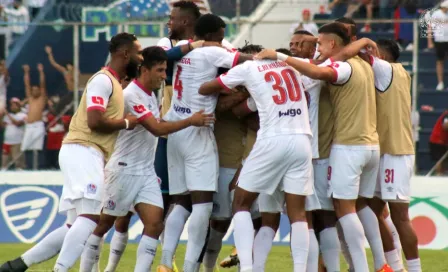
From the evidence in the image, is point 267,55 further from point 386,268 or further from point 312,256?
point 386,268

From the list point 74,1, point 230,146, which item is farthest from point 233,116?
point 74,1

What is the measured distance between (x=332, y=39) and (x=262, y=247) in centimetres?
220

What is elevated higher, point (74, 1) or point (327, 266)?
point (74, 1)

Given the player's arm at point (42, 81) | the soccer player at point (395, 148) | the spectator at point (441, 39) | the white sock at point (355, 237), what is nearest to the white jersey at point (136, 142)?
the white sock at point (355, 237)

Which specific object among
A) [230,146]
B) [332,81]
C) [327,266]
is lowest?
[327,266]

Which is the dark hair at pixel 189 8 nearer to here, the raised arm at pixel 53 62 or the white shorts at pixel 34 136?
the white shorts at pixel 34 136

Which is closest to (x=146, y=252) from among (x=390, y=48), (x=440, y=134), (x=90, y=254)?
(x=90, y=254)

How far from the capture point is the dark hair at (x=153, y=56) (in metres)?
11.2

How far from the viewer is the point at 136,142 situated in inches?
453

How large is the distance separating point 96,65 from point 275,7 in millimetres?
3624

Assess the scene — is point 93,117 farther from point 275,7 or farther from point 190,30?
point 275,7

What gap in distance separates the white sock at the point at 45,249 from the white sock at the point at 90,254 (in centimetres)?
76

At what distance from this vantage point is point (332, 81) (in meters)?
11.2

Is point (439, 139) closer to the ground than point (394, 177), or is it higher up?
closer to the ground
